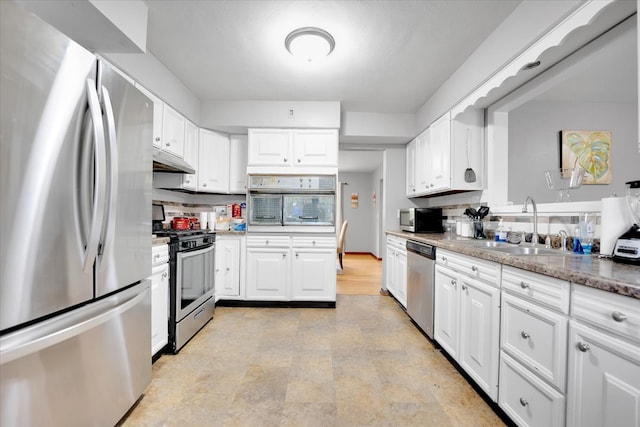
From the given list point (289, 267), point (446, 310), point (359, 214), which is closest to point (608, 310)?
point (446, 310)

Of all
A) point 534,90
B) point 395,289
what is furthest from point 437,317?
point 534,90

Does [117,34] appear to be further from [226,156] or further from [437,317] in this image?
[437,317]

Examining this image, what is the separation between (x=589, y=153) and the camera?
242 centimetres

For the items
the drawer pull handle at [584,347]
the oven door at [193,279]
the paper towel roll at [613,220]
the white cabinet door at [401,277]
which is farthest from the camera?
the white cabinet door at [401,277]

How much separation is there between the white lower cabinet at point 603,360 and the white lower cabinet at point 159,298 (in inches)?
92.3

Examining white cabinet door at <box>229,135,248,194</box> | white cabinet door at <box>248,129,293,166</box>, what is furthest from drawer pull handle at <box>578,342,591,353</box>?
white cabinet door at <box>229,135,248,194</box>

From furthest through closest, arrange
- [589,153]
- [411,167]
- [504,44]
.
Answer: [411,167]
[589,153]
[504,44]

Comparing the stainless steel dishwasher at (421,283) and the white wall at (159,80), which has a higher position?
the white wall at (159,80)

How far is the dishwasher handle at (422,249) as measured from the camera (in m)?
2.40

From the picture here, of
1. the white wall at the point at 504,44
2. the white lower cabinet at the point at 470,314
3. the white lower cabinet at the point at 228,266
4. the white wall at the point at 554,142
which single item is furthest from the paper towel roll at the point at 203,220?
the white wall at the point at 554,142

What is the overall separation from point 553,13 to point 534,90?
2.25 feet

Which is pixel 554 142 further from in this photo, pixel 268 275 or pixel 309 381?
pixel 268 275

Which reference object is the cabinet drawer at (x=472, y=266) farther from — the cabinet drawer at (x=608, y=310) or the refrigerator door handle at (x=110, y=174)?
the refrigerator door handle at (x=110, y=174)

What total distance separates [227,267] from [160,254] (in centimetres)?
134
